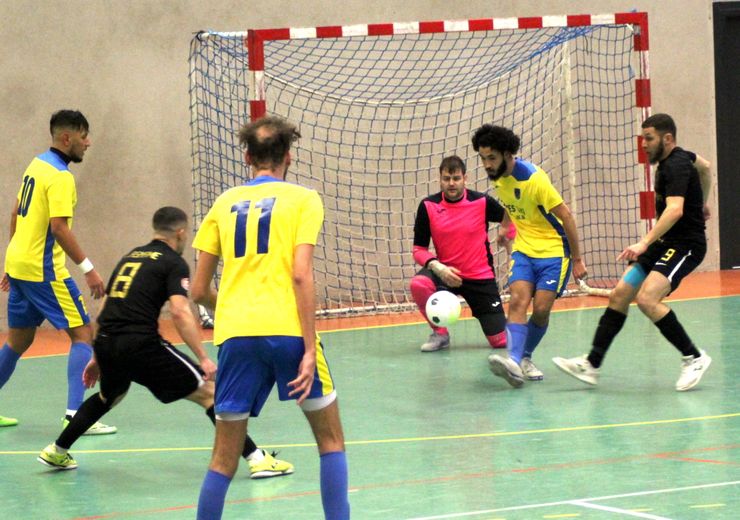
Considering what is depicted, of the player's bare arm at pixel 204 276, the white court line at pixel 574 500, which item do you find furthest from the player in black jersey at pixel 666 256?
the player's bare arm at pixel 204 276

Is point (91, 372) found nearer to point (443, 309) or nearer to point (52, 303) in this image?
point (52, 303)

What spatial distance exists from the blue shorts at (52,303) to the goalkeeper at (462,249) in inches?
128

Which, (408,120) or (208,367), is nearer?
(208,367)

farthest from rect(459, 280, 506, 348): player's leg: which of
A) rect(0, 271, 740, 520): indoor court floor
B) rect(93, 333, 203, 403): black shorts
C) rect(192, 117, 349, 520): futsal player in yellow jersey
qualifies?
rect(192, 117, 349, 520): futsal player in yellow jersey

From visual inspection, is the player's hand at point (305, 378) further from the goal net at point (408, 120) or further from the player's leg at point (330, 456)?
the goal net at point (408, 120)

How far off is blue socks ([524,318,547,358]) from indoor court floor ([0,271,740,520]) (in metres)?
0.25

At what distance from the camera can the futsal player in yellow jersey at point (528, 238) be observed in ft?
27.3

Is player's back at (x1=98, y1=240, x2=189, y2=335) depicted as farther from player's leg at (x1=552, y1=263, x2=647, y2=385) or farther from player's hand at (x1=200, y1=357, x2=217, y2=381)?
player's leg at (x1=552, y1=263, x2=647, y2=385)

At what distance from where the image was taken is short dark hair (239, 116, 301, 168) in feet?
14.9

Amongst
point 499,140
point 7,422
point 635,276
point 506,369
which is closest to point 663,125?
point 635,276

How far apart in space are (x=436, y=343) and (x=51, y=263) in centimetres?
360

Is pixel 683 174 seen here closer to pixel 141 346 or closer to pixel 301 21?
pixel 141 346

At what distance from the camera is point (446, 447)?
671cm

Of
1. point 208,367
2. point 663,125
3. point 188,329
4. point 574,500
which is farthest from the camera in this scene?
point 663,125
